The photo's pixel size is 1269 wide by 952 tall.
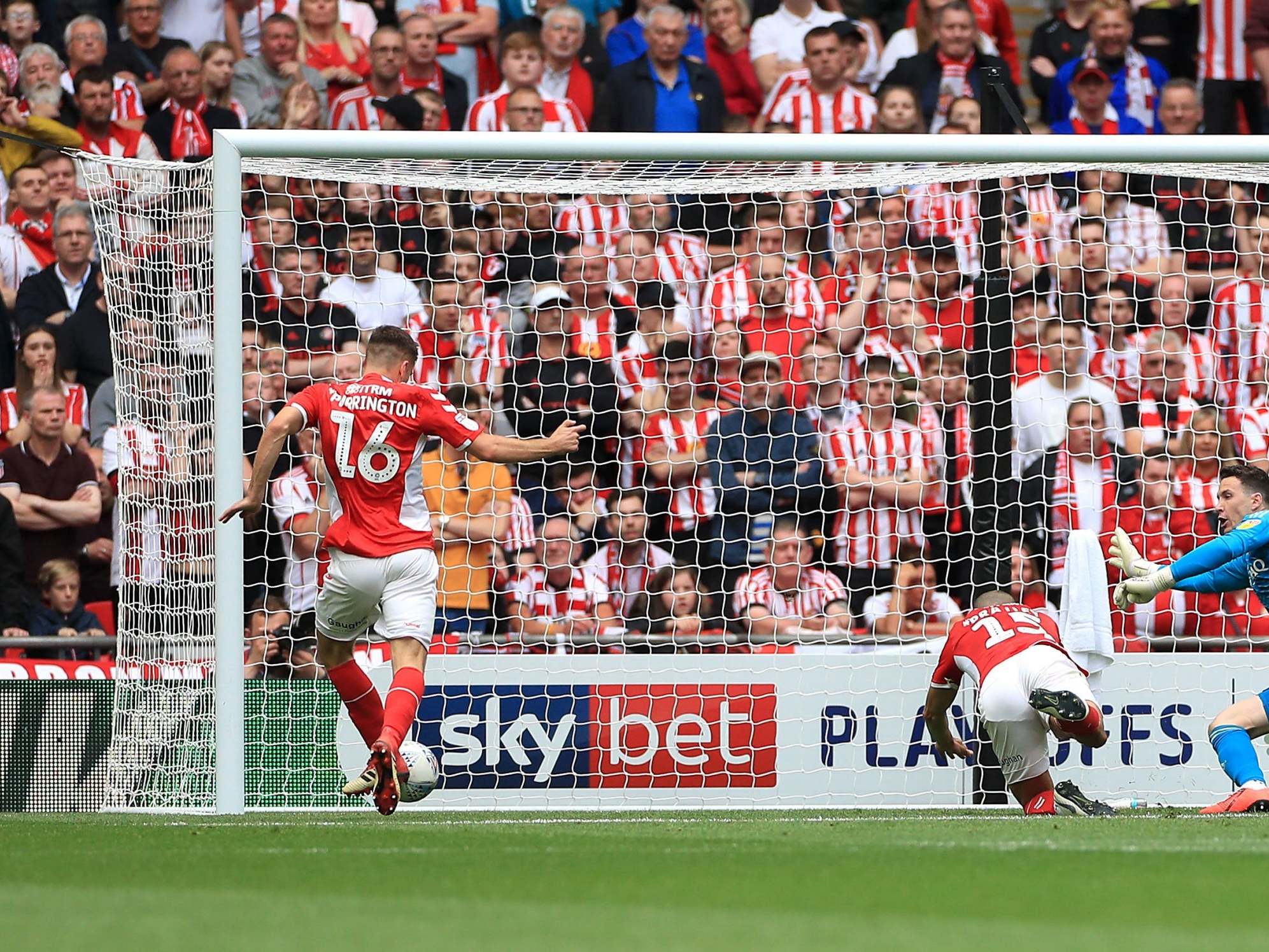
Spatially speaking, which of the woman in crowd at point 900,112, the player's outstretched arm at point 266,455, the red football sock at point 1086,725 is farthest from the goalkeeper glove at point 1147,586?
the woman in crowd at point 900,112

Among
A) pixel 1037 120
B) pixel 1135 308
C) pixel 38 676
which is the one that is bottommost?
pixel 38 676

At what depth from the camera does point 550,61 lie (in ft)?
42.9

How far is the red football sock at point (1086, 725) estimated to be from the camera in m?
8.27

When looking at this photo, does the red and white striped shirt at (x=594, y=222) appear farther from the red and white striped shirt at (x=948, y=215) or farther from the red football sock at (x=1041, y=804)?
the red football sock at (x=1041, y=804)

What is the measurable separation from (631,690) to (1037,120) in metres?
6.41

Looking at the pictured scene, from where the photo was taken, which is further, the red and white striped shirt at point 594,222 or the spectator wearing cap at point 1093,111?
the spectator wearing cap at point 1093,111

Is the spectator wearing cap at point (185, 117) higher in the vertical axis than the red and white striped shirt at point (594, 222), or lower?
higher

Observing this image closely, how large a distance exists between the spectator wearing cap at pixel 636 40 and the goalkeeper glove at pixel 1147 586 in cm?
610

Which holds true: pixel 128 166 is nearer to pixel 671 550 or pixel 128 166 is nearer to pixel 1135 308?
pixel 671 550

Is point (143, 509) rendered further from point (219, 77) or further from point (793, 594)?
point (219, 77)

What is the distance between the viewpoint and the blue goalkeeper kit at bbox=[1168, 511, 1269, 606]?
8.24 metres

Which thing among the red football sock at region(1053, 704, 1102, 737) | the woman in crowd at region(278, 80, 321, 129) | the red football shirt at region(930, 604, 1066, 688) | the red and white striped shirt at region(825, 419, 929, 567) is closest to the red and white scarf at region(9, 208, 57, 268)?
the woman in crowd at region(278, 80, 321, 129)

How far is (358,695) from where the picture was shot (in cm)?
810

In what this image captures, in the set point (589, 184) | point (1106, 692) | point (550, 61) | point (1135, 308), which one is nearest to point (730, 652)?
A: point (1106, 692)
